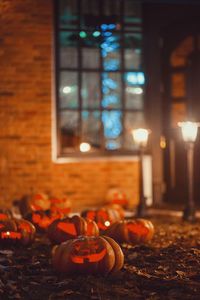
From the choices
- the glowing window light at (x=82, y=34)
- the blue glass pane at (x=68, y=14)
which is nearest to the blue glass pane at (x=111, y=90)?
the glowing window light at (x=82, y=34)

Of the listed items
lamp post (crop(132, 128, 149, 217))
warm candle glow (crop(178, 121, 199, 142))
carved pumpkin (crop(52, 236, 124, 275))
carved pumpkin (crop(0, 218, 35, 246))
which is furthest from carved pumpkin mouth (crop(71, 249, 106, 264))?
lamp post (crop(132, 128, 149, 217))

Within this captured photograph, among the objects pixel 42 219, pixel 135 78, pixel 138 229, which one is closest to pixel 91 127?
pixel 135 78

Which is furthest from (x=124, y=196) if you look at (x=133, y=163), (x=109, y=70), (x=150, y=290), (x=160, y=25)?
(x=150, y=290)

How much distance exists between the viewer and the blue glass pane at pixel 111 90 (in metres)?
10.4

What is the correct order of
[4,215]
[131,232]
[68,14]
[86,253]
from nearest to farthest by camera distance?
[86,253]
[131,232]
[4,215]
[68,14]

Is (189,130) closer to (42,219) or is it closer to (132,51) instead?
(42,219)

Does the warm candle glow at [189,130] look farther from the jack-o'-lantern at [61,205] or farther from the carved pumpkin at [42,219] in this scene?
the carved pumpkin at [42,219]

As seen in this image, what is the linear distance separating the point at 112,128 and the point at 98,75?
0.96 meters

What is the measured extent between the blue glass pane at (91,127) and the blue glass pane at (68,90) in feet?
0.93

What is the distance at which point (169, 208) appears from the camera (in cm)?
1012

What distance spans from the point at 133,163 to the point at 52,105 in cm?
177

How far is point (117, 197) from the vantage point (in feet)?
33.0

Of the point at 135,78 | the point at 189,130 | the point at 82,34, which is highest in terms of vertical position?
the point at 82,34

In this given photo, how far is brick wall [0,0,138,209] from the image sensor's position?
9.73 m
